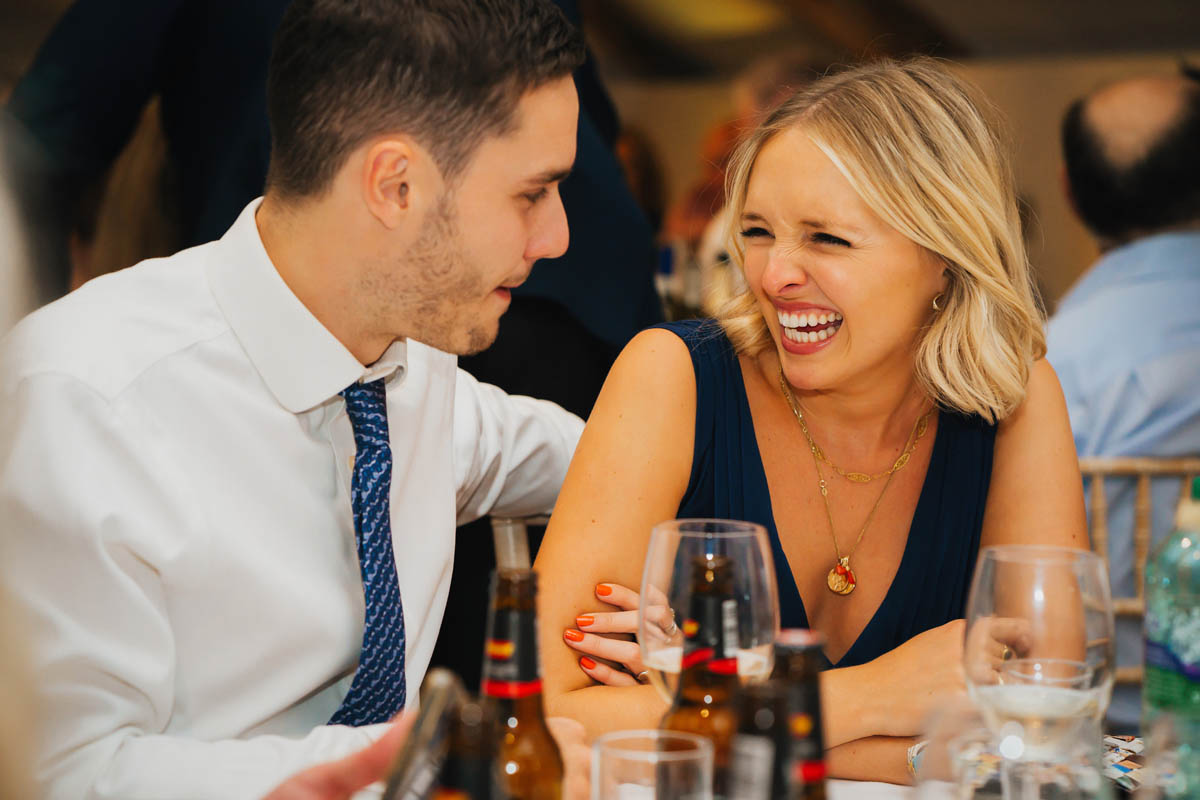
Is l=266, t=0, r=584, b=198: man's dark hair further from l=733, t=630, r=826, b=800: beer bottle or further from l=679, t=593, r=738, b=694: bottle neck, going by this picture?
l=733, t=630, r=826, b=800: beer bottle

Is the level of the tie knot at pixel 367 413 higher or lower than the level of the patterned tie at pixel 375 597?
higher

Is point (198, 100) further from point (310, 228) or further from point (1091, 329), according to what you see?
point (1091, 329)

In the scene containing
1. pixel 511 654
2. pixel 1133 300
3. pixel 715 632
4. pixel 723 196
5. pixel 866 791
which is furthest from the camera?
pixel 1133 300

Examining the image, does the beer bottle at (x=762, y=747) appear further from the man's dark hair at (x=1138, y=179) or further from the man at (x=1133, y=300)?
the man's dark hair at (x=1138, y=179)

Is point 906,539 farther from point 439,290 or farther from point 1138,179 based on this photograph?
point 1138,179

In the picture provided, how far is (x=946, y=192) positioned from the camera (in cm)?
176

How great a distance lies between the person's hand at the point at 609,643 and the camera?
147 cm

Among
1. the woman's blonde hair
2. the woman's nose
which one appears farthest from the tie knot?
the woman's blonde hair

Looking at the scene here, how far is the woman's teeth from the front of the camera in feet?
5.89

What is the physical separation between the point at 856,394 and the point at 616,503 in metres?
0.51

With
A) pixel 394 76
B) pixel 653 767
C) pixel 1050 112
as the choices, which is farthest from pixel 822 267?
pixel 1050 112

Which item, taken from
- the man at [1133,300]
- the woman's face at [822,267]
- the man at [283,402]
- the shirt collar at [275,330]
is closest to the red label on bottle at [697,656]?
the man at [283,402]

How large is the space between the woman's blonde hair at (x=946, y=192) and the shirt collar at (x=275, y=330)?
2.69 feet

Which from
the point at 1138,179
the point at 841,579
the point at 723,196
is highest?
the point at 1138,179
